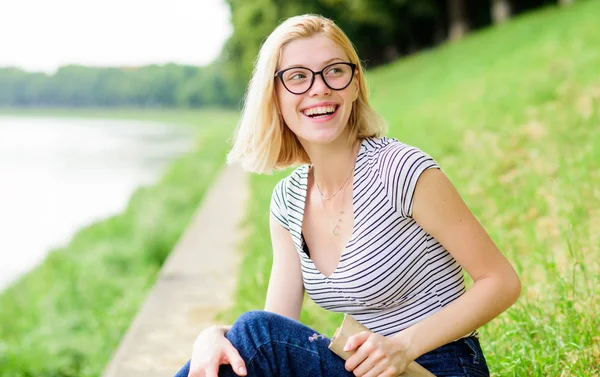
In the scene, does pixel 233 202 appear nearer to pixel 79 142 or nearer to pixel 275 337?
pixel 275 337

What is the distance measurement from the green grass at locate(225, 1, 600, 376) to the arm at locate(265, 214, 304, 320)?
0.65m

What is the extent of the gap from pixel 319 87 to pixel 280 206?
39cm

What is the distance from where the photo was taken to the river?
12164 mm

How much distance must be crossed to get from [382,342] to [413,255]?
269mm

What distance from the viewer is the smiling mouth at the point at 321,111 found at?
207 cm

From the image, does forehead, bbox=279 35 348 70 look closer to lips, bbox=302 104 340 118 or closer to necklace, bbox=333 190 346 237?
lips, bbox=302 104 340 118

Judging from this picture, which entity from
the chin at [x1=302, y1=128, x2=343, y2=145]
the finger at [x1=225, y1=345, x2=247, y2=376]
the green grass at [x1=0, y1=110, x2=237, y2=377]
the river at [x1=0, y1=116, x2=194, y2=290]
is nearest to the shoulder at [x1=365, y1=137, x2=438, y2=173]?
the chin at [x1=302, y1=128, x2=343, y2=145]

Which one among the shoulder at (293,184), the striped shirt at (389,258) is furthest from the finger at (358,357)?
the shoulder at (293,184)

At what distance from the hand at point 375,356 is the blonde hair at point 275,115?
617mm

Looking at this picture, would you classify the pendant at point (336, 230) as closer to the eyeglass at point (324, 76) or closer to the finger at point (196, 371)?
the eyeglass at point (324, 76)

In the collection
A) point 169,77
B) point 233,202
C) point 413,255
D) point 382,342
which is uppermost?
point 413,255

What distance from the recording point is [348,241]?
2.01 m

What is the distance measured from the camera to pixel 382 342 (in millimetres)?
1776

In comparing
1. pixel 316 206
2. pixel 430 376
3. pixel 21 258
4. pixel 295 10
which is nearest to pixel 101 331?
pixel 316 206
